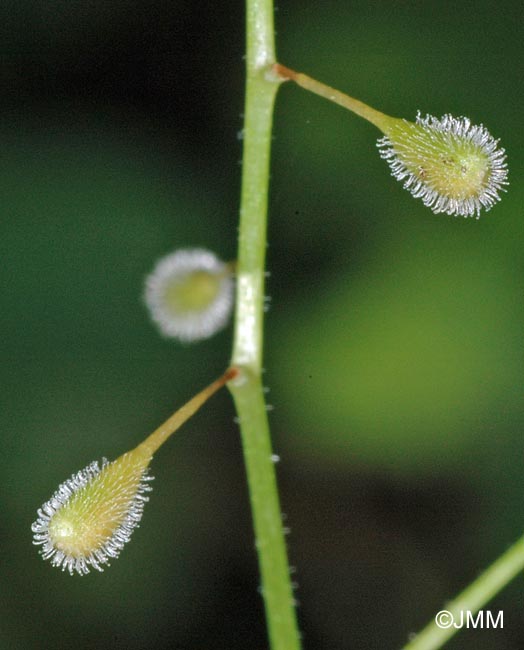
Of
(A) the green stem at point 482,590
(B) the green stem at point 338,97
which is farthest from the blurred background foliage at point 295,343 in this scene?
(B) the green stem at point 338,97

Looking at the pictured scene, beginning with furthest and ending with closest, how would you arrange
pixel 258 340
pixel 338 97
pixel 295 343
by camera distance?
pixel 295 343, pixel 258 340, pixel 338 97

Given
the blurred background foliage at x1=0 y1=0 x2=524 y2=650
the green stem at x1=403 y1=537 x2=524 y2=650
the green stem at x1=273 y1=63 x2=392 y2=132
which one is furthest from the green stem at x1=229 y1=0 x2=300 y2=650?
the blurred background foliage at x1=0 y1=0 x2=524 y2=650

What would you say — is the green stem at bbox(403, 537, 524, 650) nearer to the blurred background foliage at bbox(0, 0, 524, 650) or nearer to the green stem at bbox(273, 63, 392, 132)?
the green stem at bbox(273, 63, 392, 132)

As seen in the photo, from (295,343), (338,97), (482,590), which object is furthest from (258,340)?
(295,343)

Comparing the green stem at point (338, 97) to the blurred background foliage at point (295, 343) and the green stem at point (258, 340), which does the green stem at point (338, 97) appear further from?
the blurred background foliage at point (295, 343)

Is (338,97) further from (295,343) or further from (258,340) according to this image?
(295,343)

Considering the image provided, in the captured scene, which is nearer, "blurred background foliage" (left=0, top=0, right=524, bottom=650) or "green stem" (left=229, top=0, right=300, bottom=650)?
"green stem" (left=229, top=0, right=300, bottom=650)
